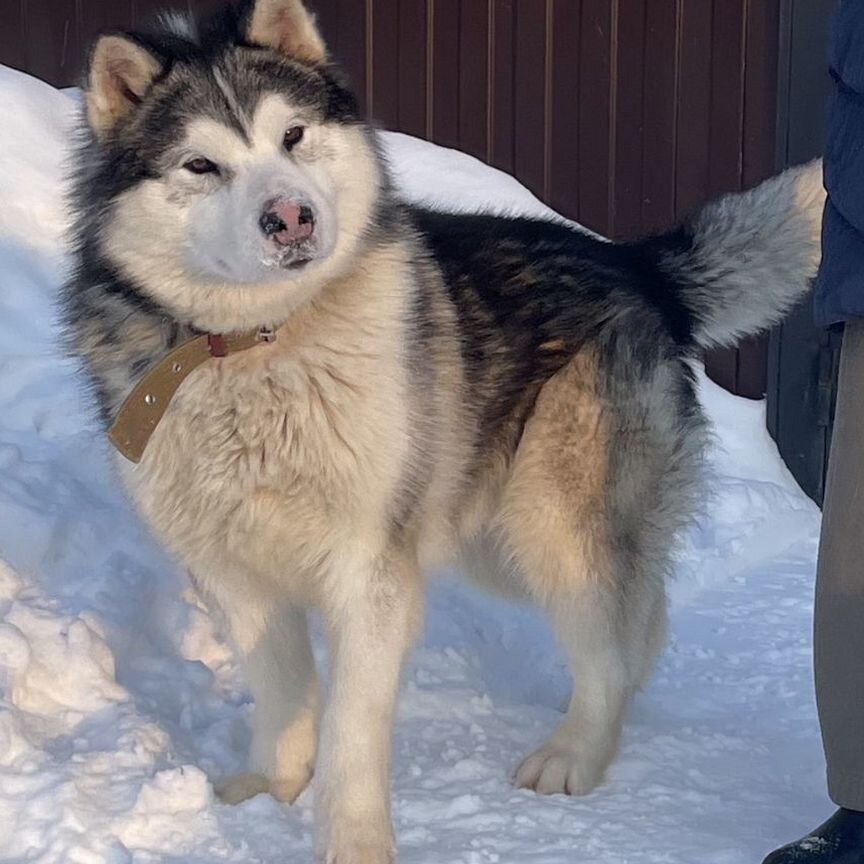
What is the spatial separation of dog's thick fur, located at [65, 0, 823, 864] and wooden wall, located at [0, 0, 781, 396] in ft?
8.71

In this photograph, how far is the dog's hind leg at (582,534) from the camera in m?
3.11

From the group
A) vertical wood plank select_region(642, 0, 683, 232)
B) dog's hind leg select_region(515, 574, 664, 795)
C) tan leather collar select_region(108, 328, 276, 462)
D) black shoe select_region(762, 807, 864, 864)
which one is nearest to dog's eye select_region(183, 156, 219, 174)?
tan leather collar select_region(108, 328, 276, 462)

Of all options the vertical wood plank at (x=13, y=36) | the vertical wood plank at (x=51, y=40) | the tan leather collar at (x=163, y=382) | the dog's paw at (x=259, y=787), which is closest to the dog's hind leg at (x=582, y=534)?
the dog's paw at (x=259, y=787)

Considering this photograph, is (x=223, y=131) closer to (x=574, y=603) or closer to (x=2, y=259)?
(x=574, y=603)

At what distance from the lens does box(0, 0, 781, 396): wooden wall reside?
18.7ft

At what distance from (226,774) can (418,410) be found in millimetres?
905

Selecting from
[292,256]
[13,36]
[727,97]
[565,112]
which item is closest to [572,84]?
[565,112]

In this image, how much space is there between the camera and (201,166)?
251cm

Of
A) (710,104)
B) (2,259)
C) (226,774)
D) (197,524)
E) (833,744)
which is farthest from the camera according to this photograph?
(710,104)

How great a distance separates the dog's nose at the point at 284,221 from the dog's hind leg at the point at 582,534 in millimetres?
957

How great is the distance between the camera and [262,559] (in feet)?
8.98

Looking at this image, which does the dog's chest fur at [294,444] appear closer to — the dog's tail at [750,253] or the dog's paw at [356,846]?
the dog's paw at [356,846]

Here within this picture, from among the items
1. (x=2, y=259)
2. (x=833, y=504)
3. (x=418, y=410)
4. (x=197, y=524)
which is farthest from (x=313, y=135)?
(x=2, y=259)

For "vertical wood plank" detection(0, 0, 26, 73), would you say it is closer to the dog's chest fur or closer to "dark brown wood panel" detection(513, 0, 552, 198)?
"dark brown wood panel" detection(513, 0, 552, 198)
